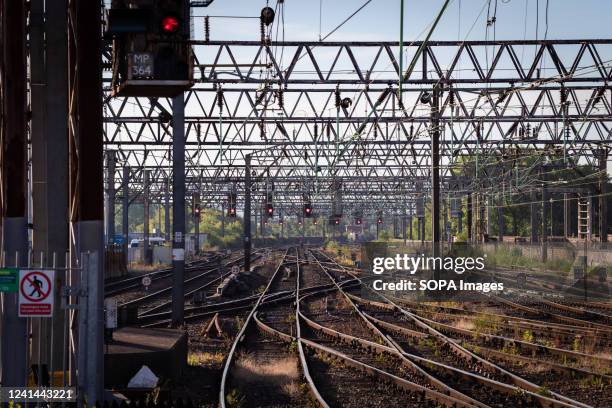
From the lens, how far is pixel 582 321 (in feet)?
69.6

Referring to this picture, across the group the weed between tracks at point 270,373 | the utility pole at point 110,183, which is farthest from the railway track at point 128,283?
the weed between tracks at point 270,373

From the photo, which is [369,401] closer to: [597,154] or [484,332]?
[484,332]

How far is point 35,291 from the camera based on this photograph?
8961mm

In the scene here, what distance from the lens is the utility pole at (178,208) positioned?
2016 centimetres

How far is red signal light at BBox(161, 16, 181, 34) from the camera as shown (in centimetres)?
1105

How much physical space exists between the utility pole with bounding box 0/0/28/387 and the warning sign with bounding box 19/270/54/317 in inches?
53.5

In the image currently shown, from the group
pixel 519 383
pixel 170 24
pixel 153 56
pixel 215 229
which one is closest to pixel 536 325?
pixel 519 383

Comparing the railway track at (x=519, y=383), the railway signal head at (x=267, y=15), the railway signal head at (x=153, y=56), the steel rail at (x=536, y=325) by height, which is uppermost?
the railway signal head at (x=267, y=15)

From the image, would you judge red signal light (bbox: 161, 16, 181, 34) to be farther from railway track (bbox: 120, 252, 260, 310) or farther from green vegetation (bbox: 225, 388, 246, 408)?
railway track (bbox: 120, 252, 260, 310)

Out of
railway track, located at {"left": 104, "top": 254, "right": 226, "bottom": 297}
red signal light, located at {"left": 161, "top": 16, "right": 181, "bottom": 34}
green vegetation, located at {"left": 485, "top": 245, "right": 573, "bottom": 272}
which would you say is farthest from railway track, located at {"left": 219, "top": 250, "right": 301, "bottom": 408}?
green vegetation, located at {"left": 485, "top": 245, "right": 573, "bottom": 272}

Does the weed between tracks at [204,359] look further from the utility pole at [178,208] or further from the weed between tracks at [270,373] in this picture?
the utility pole at [178,208]

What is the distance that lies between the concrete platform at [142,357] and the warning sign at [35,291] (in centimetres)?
399

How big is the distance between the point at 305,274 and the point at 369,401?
113 feet

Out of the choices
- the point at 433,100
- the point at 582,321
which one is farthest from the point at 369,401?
the point at 433,100
